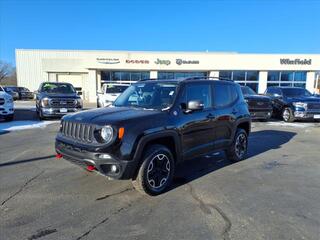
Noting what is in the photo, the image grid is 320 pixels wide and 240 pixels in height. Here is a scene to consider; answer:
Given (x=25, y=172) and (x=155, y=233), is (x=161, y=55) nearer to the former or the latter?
(x=25, y=172)

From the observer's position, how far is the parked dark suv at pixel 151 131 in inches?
160

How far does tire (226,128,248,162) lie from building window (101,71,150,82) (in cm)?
2762

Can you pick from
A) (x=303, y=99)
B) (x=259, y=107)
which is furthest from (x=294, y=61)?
(x=259, y=107)

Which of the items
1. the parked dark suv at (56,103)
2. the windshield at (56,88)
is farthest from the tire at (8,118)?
the windshield at (56,88)

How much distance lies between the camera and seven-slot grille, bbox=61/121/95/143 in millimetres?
4242

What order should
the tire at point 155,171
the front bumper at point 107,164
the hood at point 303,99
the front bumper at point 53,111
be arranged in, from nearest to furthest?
the front bumper at point 107,164 → the tire at point 155,171 → the front bumper at point 53,111 → the hood at point 303,99

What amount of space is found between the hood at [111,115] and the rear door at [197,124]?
2.16 ft

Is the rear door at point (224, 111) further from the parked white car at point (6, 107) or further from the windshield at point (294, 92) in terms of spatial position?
the parked white car at point (6, 107)

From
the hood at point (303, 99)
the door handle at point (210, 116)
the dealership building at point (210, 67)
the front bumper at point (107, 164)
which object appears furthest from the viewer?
the dealership building at point (210, 67)

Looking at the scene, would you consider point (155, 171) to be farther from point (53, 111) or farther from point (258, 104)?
point (258, 104)

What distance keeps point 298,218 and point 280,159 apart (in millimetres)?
3367

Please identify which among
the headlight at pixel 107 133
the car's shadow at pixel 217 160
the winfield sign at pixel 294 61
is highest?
the winfield sign at pixel 294 61

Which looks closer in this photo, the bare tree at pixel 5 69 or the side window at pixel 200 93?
the side window at pixel 200 93

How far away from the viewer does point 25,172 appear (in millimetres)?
5621
